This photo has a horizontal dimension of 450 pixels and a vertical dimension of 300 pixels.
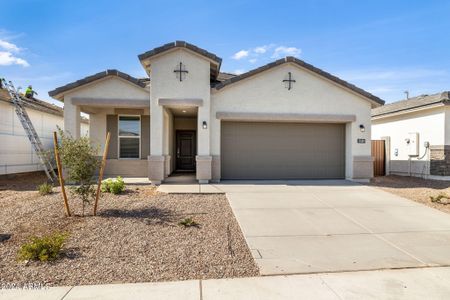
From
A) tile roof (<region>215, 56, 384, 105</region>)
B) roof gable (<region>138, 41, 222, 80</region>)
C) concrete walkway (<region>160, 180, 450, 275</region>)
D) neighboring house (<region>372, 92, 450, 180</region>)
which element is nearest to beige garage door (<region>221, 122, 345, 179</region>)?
tile roof (<region>215, 56, 384, 105</region>)

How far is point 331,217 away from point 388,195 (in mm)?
3701

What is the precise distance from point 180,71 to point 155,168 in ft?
12.4

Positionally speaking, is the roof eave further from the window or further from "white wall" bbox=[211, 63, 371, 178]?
"white wall" bbox=[211, 63, 371, 178]

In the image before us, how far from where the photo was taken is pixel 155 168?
10516 mm

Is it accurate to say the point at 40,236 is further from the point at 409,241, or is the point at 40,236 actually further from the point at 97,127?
the point at 97,127

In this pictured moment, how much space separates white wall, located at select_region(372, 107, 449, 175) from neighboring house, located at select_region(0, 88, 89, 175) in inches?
641

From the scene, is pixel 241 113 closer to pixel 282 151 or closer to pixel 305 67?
pixel 282 151

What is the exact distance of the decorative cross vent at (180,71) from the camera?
421 inches

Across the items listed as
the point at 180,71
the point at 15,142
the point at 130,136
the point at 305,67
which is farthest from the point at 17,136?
the point at 305,67

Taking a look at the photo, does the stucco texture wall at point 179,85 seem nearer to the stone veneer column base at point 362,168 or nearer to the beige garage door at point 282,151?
the beige garage door at point 282,151

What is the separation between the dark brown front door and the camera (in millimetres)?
16156

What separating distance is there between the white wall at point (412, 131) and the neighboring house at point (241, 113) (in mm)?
3657

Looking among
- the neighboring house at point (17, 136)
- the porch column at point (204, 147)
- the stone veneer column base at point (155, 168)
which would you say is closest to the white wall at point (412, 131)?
the porch column at point (204, 147)

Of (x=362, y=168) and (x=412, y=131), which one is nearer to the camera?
(x=362, y=168)
